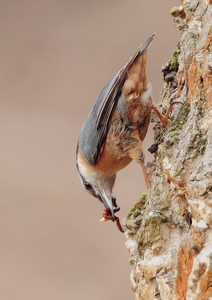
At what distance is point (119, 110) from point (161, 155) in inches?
28.4

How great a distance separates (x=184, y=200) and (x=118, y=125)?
94cm

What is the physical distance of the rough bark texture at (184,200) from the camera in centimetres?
229

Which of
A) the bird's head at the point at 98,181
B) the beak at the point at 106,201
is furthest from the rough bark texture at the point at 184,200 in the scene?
the bird's head at the point at 98,181

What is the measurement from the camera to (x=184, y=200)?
2.56 metres

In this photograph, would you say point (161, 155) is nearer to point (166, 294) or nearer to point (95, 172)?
point (166, 294)

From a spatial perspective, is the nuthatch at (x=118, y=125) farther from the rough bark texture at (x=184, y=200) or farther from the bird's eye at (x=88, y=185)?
the rough bark texture at (x=184, y=200)

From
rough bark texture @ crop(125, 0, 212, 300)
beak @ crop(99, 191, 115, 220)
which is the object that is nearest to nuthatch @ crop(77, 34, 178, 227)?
beak @ crop(99, 191, 115, 220)

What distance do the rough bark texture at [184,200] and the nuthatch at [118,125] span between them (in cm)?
39

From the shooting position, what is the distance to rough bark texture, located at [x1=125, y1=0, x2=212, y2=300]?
2.29 m

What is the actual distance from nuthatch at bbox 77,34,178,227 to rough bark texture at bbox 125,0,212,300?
39 cm

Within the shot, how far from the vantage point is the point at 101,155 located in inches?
141

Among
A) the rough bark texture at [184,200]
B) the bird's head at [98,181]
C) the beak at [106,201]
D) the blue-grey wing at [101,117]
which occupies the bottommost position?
the rough bark texture at [184,200]

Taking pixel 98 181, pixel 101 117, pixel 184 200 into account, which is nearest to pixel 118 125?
pixel 101 117

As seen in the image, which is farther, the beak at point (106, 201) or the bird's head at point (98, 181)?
the bird's head at point (98, 181)
